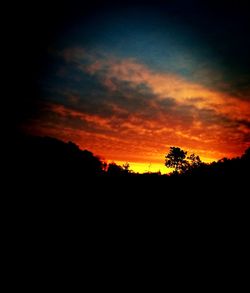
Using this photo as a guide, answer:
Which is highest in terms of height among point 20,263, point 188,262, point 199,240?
point 199,240

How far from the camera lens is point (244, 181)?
465 inches

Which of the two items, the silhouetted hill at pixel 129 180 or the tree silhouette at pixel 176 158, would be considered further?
the tree silhouette at pixel 176 158

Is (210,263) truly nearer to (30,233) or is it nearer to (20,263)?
(20,263)

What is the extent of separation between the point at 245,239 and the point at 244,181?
481 cm

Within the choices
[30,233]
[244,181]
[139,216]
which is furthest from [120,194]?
[244,181]

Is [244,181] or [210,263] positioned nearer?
[210,263]

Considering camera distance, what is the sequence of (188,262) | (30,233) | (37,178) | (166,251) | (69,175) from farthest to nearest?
(69,175) < (37,178) < (30,233) < (166,251) < (188,262)

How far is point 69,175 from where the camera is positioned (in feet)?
68.6

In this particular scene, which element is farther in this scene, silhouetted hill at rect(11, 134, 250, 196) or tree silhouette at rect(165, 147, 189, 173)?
tree silhouette at rect(165, 147, 189, 173)

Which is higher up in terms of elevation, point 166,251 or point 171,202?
point 171,202

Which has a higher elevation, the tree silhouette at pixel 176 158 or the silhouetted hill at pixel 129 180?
the tree silhouette at pixel 176 158

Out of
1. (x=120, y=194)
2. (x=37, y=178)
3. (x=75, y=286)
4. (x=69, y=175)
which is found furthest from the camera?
(x=69, y=175)

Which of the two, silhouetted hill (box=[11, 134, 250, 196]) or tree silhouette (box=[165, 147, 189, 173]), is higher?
tree silhouette (box=[165, 147, 189, 173])

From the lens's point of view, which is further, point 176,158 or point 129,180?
point 176,158
